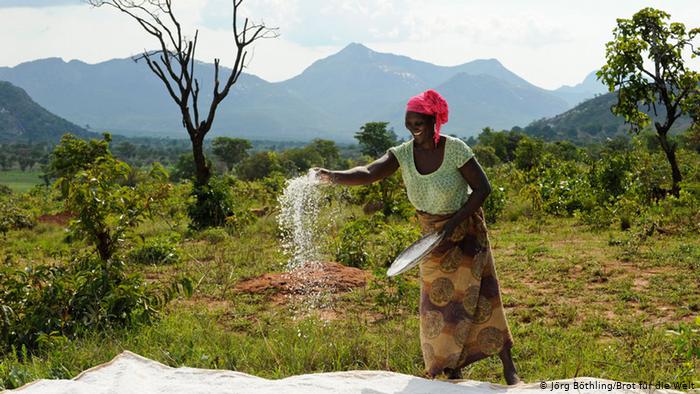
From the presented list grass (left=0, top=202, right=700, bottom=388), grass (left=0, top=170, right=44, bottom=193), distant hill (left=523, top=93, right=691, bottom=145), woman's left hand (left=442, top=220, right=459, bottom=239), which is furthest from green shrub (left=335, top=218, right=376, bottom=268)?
distant hill (left=523, top=93, right=691, bottom=145)

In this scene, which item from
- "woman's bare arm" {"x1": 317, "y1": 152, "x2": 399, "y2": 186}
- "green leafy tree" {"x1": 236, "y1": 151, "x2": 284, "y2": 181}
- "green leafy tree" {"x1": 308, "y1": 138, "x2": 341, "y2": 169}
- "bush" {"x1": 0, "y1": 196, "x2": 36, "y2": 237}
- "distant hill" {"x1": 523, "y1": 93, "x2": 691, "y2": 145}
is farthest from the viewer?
"distant hill" {"x1": 523, "y1": 93, "x2": 691, "y2": 145}

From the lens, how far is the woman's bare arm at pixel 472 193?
3328mm

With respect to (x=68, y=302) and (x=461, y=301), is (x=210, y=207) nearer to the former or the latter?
(x=68, y=302)

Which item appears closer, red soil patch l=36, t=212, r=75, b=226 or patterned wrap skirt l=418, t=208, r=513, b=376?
patterned wrap skirt l=418, t=208, r=513, b=376

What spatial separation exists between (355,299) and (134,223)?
2.00m

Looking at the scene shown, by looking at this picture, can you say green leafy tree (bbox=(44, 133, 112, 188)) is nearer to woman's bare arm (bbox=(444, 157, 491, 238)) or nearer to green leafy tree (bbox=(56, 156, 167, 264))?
green leafy tree (bbox=(56, 156, 167, 264))

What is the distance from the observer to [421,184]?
3508mm

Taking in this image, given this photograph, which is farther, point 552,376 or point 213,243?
point 213,243

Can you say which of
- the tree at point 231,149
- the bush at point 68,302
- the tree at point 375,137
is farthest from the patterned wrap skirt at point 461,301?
the tree at point 231,149

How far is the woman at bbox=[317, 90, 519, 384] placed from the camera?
3.38 meters

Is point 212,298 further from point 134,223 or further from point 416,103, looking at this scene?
point 416,103

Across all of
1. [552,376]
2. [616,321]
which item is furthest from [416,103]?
[616,321]

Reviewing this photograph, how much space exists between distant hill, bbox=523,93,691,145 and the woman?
78.2m

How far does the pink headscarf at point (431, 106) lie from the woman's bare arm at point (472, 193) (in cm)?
23
